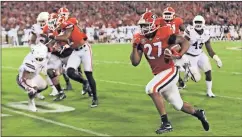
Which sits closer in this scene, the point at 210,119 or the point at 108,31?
the point at 210,119

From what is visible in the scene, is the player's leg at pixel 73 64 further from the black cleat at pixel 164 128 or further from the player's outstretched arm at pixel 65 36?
the black cleat at pixel 164 128

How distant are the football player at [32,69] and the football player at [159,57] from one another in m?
2.21

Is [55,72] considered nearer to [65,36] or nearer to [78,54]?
[78,54]

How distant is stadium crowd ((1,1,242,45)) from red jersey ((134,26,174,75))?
26.1 metres

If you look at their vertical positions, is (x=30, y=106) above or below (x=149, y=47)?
below

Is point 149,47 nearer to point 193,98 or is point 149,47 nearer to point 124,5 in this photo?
point 193,98

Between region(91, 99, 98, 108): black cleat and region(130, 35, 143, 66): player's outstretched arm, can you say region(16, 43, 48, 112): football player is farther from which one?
region(130, 35, 143, 66): player's outstretched arm

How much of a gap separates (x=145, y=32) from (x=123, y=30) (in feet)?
93.2

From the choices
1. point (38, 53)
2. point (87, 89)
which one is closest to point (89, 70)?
point (87, 89)

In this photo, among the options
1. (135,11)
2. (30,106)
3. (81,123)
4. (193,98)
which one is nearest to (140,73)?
(193,98)

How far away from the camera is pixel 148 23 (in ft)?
23.2

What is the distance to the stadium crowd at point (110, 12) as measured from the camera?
1348 inches

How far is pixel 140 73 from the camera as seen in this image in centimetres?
1505

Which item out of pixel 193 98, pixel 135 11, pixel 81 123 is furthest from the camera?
pixel 135 11
